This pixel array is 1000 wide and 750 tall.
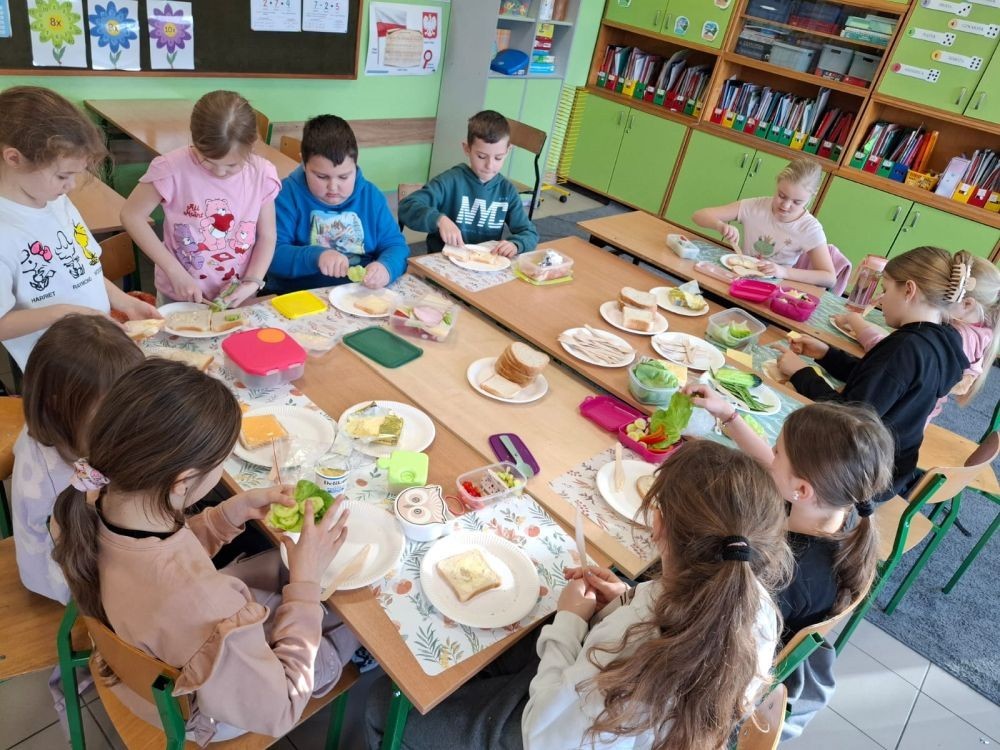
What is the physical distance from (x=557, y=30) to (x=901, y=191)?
286 centimetres

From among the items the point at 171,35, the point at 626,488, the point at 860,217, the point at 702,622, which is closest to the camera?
the point at 702,622

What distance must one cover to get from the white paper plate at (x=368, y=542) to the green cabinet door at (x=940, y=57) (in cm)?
485

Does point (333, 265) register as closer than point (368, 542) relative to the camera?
No

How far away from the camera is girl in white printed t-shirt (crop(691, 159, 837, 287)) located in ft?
9.91

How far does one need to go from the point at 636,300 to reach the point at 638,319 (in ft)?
0.39

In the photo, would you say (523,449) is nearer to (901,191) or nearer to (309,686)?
(309,686)

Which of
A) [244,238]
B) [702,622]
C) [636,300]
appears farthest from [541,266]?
[702,622]

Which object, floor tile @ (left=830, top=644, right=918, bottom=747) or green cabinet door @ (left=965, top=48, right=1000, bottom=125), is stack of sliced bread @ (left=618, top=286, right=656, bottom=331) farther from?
green cabinet door @ (left=965, top=48, right=1000, bottom=125)

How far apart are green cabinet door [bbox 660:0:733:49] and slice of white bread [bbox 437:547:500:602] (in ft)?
17.1

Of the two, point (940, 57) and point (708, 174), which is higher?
point (940, 57)

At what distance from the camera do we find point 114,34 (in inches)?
132

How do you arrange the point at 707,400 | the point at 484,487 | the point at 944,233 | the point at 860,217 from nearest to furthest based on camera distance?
the point at 484,487 → the point at 707,400 → the point at 944,233 → the point at 860,217

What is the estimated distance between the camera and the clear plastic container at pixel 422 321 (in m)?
2.07

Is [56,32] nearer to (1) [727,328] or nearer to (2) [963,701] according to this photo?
(1) [727,328]
